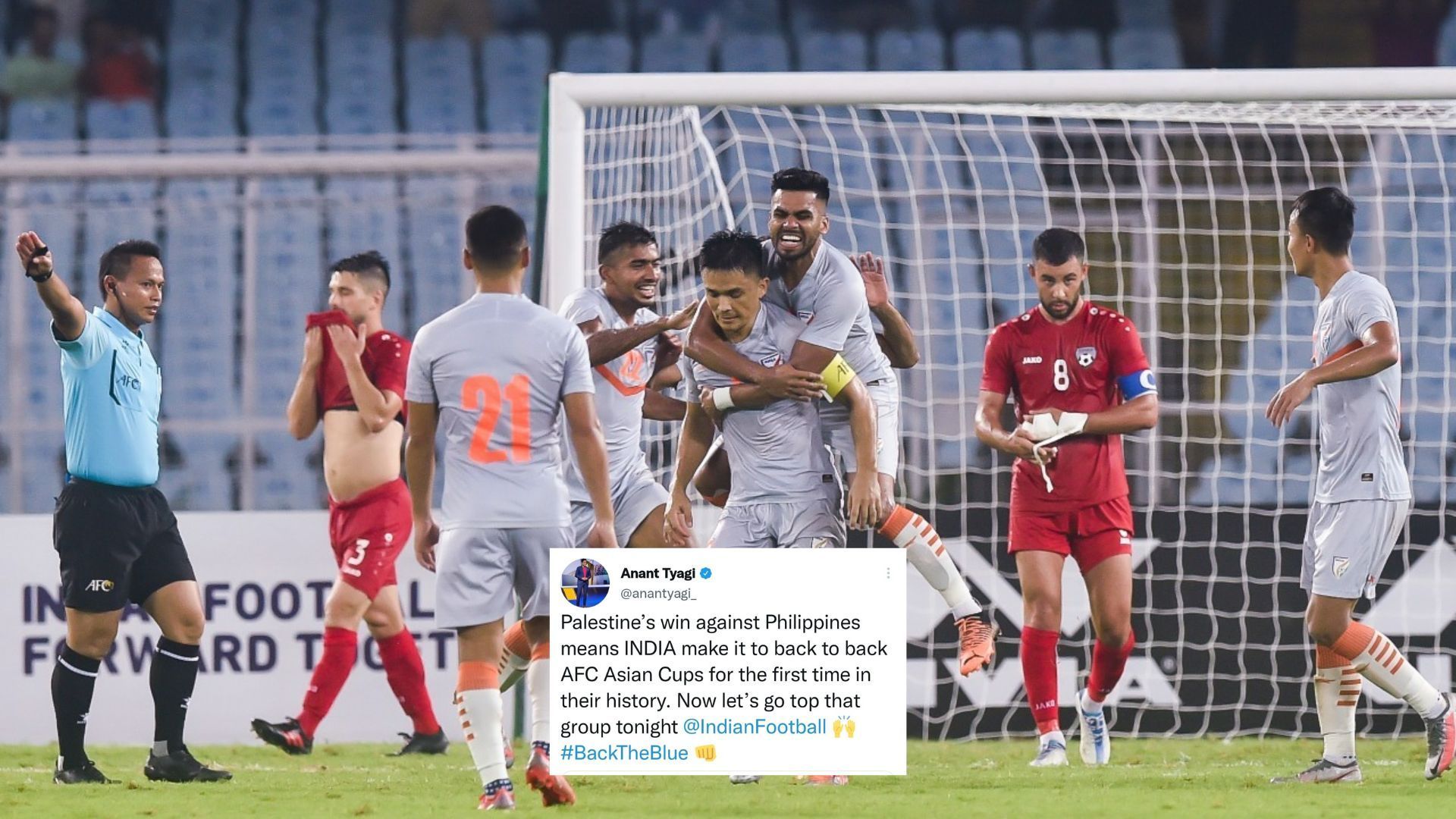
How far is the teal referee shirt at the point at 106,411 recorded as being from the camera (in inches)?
233

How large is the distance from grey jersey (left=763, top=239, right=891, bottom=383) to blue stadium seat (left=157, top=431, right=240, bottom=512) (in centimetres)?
501

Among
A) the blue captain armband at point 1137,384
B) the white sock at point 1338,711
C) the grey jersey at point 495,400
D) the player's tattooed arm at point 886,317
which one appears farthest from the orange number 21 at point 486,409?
the white sock at point 1338,711

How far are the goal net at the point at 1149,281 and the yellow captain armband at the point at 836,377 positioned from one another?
155cm

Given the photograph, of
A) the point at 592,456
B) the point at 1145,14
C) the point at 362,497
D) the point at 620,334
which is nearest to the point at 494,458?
the point at 592,456

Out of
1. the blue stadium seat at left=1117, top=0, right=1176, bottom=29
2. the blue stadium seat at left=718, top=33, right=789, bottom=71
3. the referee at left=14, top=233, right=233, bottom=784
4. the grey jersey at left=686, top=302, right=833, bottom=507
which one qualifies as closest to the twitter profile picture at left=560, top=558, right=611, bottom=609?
the grey jersey at left=686, top=302, right=833, bottom=507

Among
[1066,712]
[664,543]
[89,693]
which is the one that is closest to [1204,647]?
[1066,712]

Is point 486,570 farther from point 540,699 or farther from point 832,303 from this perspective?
point 832,303

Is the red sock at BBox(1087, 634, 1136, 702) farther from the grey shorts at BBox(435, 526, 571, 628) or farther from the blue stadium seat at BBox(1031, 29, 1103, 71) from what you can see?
the blue stadium seat at BBox(1031, 29, 1103, 71)

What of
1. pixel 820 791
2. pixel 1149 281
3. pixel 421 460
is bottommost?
pixel 820 791

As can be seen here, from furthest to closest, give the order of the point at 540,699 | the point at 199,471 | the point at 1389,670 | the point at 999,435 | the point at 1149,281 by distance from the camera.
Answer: the point at 199,471 < the point at 1149,281 < the point at 999,435 < the point at 1389,670 < the point at 540,699

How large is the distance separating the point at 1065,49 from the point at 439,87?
15.8 ft

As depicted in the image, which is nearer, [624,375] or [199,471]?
[624,375]

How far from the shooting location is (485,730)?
16.1ft
